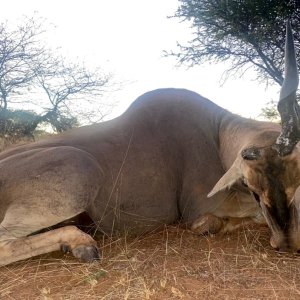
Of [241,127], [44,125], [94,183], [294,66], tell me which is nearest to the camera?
[294,66]

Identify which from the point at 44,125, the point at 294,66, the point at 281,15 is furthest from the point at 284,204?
the point at 44,125

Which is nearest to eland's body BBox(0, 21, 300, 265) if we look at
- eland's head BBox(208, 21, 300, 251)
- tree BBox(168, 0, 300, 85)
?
eland's head BBox(208, 21, 300, 251)

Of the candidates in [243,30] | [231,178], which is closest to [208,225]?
[231,178]

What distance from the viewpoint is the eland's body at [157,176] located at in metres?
3.12

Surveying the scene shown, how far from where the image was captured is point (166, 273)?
110 inches

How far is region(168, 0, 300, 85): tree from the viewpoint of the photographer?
10.7 metres

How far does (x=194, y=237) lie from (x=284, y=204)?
905 millimetres

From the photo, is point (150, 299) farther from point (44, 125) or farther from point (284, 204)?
point (44, 125)

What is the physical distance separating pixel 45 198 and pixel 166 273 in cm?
99

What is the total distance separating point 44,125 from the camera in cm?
1276

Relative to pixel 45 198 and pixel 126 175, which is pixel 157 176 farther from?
pixel 45 198

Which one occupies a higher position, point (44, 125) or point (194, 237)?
point (44, 125)

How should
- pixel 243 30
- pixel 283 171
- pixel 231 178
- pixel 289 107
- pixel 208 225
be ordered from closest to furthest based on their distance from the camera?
pixel 283 171, pixel 289 107, pixel 231 178, pixel 208 225, pixel 243 30

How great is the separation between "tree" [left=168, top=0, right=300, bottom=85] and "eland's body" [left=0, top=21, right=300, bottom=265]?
253 inches
